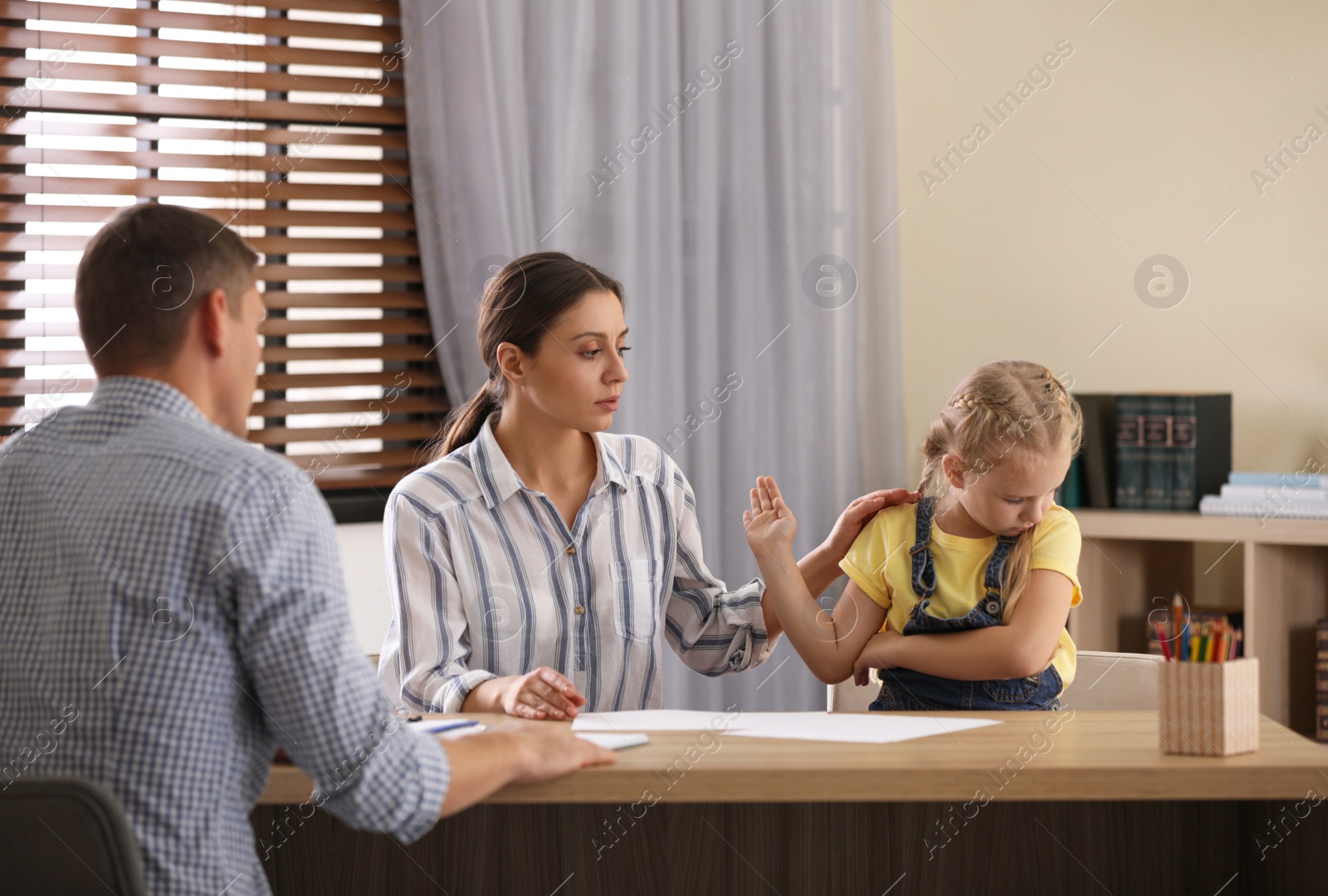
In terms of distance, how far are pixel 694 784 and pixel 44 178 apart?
199 cm

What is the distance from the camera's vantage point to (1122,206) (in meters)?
3.29

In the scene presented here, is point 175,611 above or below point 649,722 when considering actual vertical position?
above

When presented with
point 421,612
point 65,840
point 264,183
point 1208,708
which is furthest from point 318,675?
point 264,183

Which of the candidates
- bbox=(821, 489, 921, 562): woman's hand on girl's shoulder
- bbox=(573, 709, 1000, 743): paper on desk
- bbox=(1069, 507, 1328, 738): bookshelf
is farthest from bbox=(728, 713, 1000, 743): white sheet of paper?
bbox=(1069, 507, 1328, 738): bookshelf

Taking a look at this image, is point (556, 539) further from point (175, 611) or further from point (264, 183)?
point (264, 183)

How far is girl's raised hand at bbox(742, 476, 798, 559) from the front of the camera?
5.99ft

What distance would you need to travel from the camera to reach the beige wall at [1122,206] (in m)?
3.13

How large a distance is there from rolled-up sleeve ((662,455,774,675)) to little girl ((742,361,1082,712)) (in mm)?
192

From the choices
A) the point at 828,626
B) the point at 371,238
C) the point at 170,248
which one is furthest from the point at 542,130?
the point at 170,248

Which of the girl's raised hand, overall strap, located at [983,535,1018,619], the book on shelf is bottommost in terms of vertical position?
the book on shelf

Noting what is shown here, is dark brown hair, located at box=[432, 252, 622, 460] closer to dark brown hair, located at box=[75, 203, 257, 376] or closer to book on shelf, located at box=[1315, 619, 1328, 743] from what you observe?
dark brown hair, located at box=[75, 203, 257, 376]

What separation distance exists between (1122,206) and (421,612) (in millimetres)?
2323

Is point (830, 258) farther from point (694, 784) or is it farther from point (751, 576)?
point (694, 784)

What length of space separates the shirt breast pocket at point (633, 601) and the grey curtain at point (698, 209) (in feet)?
3.31
